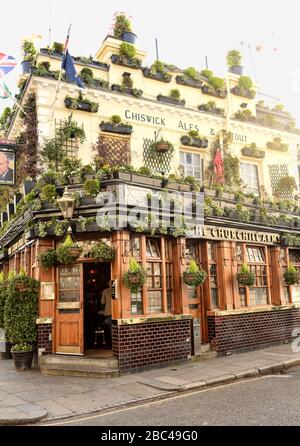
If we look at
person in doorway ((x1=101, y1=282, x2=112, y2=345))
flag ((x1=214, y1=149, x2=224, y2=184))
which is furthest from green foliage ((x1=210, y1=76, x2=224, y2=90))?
person in doorway ((x1=101, y1=282, x2=112, y2=345))

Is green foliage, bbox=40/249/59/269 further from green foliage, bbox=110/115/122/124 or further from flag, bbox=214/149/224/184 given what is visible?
flag, bbox=214/149/224/184

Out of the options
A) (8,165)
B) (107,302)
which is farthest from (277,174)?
(8,165)

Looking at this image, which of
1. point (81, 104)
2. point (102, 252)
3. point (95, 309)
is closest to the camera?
point (102, 252)

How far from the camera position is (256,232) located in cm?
1402

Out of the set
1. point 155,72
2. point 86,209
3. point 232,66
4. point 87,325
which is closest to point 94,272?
point 87,325

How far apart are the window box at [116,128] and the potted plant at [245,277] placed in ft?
19.1

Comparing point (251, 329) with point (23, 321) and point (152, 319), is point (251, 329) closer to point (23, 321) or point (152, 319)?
point (152, 319)

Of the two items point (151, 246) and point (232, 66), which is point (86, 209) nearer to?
point (151, 246)

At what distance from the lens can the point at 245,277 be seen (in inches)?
501

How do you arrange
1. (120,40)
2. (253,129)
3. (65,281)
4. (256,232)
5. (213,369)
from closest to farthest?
(213,369)
(65,281)
(256,232)
(120,40)
(253,129)

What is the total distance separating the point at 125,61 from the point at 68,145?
4067 millimetres

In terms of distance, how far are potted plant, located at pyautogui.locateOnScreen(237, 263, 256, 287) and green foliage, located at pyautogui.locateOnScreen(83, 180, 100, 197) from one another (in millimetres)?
5180

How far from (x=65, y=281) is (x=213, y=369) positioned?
434 centimetres

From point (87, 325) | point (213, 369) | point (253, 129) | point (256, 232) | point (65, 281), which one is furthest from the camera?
point (253, 129)
